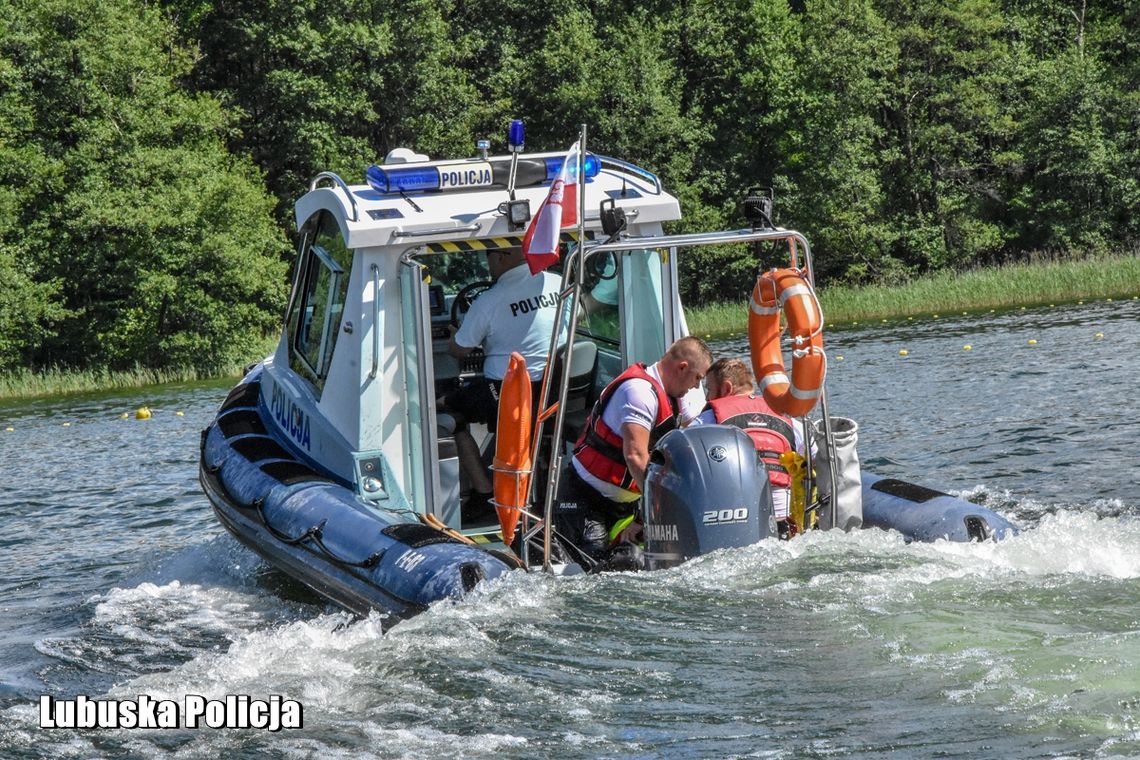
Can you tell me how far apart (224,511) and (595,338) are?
2.29 metres

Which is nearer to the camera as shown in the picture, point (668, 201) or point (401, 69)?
point (668, 201)

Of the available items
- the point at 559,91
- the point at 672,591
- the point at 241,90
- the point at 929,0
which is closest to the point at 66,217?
the point at 241,90

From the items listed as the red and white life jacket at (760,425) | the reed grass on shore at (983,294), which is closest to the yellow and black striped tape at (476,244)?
the red and white life jacket at (760,425)

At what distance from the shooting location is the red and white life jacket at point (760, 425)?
6195 mm

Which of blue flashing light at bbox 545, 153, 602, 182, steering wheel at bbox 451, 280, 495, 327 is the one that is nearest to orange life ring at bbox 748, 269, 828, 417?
blue flashing light at bbox 545, 153, 602, 182

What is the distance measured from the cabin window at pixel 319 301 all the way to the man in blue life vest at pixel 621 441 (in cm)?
162

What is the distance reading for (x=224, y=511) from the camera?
26.2 ft

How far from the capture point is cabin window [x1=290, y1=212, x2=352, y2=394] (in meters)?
7.57

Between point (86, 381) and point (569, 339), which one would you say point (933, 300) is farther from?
point (569, 339)

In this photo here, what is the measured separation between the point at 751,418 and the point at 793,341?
0.78m

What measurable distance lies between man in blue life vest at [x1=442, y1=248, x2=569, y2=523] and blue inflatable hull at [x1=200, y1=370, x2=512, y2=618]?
686 mm

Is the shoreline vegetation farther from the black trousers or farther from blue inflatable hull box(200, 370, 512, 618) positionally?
the black trousers

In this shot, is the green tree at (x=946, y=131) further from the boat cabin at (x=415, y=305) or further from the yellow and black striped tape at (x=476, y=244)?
the yellow and black striped tape at (x=476, y=244)

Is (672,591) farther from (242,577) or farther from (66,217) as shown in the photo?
(66,217)
